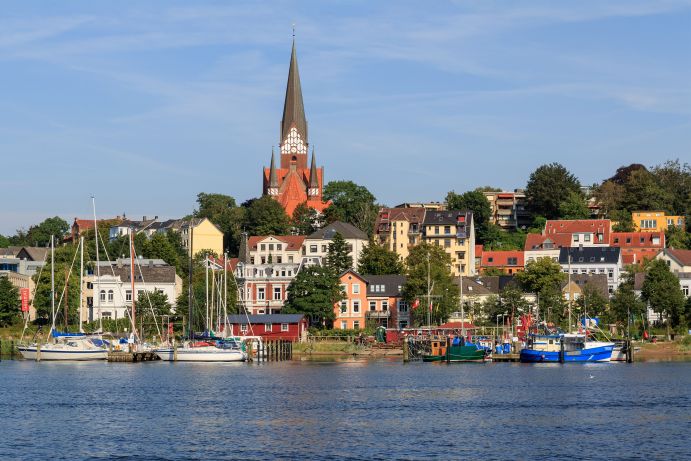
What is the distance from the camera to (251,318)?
13462 centimetres

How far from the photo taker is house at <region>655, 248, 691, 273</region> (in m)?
158

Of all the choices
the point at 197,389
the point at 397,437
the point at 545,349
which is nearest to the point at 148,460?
the point at 397,437

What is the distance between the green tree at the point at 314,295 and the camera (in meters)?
136

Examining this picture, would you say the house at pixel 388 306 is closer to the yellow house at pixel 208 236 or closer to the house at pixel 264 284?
the house at pixel 264 284

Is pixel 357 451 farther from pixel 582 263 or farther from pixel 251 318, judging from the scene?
pixel 582 263

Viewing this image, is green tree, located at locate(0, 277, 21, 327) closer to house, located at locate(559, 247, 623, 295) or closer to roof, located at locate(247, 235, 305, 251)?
roof, located at locate(247, 235, 305, 251)

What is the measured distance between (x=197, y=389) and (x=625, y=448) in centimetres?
3617

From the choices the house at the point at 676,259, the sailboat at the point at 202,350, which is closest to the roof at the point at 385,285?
the sailboat at the point at 202,350

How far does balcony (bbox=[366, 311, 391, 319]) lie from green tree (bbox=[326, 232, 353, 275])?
10098 millimetres

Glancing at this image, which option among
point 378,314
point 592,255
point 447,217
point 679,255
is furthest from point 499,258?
point 378,314

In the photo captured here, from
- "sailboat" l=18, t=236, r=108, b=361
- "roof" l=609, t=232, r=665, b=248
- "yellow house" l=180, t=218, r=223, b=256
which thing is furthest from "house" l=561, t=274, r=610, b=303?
"yellow house" l=180, t=218, r=223, b=256

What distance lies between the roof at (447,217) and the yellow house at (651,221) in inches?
1144

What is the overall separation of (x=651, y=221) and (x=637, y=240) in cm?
1529

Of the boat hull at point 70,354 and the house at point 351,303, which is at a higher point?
the house at point 351,303
